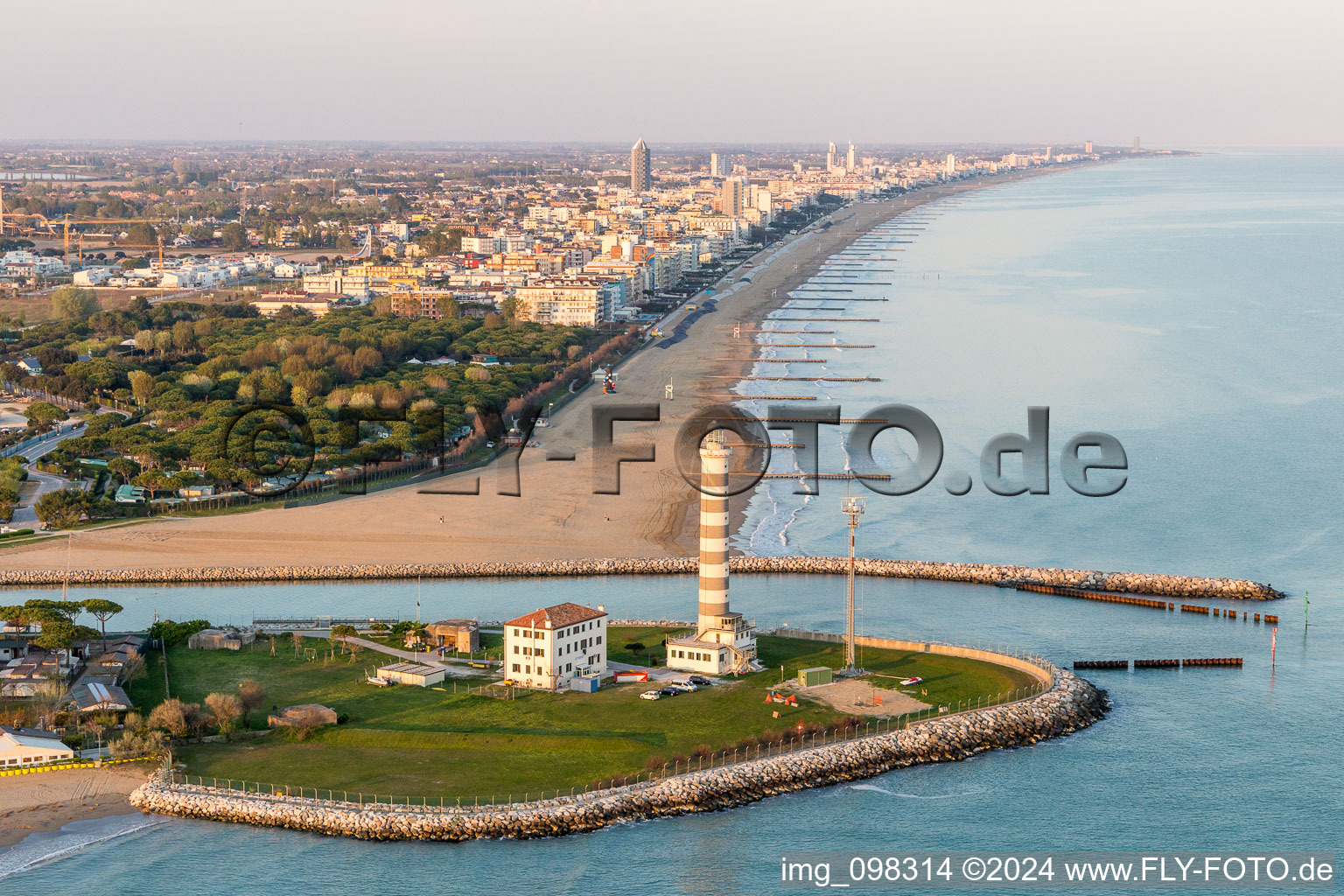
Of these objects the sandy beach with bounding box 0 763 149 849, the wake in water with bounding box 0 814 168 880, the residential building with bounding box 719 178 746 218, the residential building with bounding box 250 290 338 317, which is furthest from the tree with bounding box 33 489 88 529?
the residential building with bounding box 719 178 746 218

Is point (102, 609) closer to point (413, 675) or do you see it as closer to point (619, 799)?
point (413, 675)

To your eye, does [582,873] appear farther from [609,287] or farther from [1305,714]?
[609,287]

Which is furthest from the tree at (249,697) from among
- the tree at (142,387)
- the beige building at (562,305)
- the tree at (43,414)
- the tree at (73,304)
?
the tree at (73,304)

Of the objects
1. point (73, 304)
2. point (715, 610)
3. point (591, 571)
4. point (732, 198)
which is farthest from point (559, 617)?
point (732, 198)

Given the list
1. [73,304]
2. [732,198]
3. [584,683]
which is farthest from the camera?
[732,198]

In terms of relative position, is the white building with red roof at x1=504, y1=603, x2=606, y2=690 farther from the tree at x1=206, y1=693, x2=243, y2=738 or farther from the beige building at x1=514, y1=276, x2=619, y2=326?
the beige building at x1=514, y1=276, x2=619, y2=326

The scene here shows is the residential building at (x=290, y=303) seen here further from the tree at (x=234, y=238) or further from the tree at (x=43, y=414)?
the tree at (x=234, y=238)
